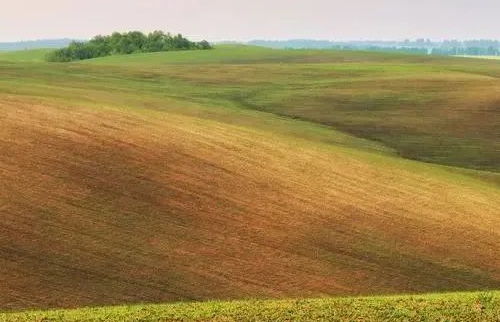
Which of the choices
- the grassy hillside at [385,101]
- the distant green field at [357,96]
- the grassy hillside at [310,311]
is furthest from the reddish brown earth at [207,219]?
the grassy hillside at [385,101]

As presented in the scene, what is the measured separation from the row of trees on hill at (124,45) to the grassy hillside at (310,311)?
146 metres

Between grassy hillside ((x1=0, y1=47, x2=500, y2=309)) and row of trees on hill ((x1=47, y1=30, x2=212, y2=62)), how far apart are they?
127 m

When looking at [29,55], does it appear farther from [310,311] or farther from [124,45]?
[310,311]

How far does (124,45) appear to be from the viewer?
552 feet

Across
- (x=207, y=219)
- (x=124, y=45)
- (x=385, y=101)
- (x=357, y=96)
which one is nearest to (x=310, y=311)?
(x=207, y=219)

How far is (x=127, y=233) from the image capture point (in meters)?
23.9

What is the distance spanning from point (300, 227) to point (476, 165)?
20.5 metres

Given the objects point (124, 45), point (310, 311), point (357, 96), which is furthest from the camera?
point (124, 45)

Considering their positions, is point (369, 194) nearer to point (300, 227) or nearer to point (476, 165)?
point (300, 227)

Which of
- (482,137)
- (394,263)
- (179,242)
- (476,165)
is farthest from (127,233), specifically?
(482,137)

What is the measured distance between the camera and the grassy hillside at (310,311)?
15.6 m

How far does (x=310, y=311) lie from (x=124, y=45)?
157097 mm

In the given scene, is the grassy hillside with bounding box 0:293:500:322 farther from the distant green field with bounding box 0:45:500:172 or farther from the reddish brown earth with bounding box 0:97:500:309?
the distant green field with bounding box 0:45:500:172

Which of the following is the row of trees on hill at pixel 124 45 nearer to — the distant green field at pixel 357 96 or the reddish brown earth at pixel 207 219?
the distant green field at pixel 357 96
